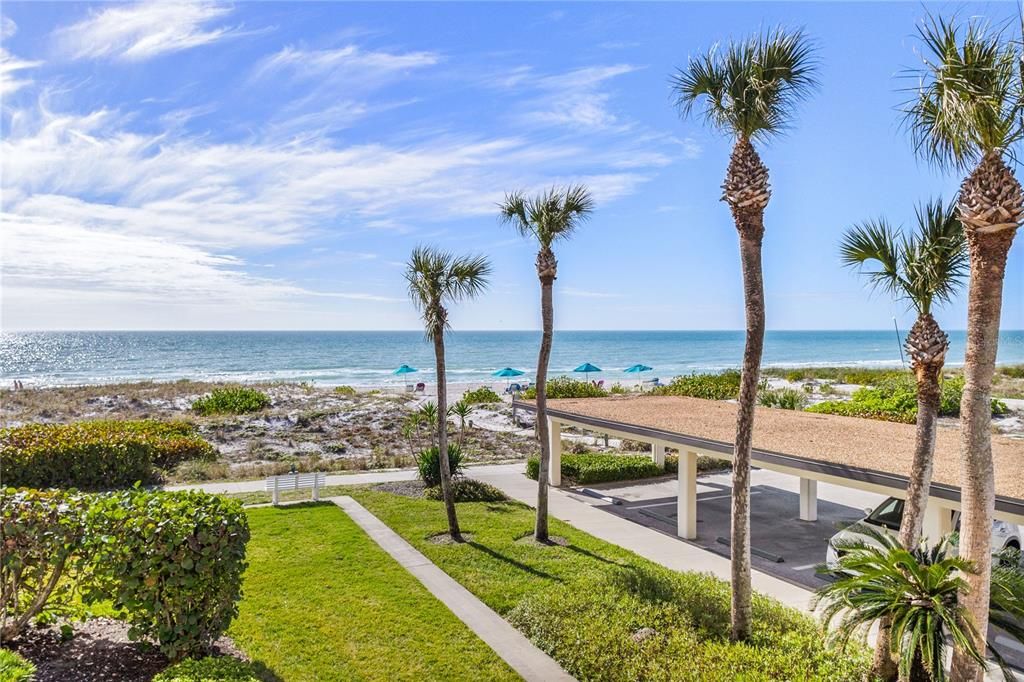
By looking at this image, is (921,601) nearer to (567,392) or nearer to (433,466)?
(433,466)

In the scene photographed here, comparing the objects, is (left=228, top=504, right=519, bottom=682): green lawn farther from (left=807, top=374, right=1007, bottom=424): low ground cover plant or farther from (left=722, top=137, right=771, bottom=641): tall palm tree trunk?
(left=807, top=374, right=1007, bottom=424): low ground cover plant

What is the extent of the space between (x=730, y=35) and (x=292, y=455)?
20.3 metres

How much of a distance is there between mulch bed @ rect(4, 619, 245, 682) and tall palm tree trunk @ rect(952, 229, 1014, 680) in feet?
24.0

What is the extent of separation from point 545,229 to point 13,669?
9425 millimetres

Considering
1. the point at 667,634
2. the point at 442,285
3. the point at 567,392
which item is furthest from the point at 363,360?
the point at 667,634

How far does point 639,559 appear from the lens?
436 inches

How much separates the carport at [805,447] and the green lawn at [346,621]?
531cm

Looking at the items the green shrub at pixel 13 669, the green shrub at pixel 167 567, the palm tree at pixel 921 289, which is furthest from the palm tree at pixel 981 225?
the green shrub at pixel 13 669

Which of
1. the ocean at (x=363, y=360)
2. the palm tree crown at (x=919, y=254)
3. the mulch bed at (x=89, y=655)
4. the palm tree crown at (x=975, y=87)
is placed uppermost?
the palm tree crown at (x=975, y=87)

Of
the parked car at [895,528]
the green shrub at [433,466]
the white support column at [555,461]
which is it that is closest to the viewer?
the parked car at [895,528]

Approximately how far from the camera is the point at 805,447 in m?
10.2

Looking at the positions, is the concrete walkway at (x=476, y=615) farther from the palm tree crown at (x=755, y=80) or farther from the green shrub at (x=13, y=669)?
the palm tree crown at (x=755, y=80)

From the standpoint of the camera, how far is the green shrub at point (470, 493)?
622 inches

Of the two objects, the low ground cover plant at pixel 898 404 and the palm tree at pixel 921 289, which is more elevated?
the palm tree at pixel 921 289
